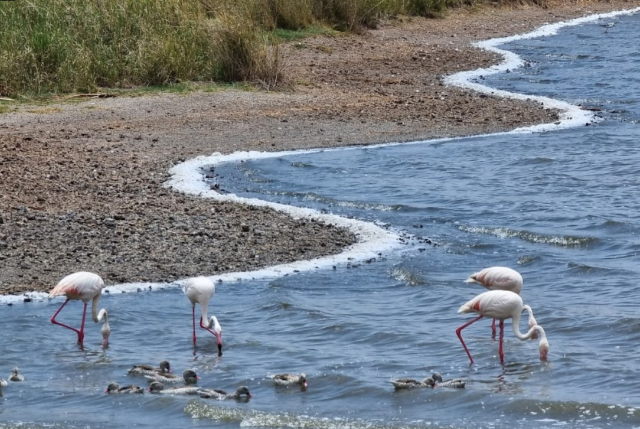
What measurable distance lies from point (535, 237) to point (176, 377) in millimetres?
4977

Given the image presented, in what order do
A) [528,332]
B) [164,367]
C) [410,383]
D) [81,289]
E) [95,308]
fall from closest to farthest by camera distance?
[410,383] → [164,367] → [528,332] → [81,289] → [95,308]

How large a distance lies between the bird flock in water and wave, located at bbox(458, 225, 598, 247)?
102 inches

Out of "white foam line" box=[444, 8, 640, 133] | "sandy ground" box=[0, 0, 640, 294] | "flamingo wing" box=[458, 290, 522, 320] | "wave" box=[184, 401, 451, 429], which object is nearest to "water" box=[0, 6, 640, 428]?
"wave" box=[184, 401, 451, 429]

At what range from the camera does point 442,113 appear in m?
17.4

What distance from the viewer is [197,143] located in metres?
14.9

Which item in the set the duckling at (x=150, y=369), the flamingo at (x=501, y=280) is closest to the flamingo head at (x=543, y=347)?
the flamingo at (x=501, y=280)

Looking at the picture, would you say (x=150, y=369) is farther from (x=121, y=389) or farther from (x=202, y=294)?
(x=202, y=294)

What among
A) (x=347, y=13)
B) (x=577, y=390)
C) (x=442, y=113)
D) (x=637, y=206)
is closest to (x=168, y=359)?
(x=577, y=390)

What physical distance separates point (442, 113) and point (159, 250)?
8.27 meters

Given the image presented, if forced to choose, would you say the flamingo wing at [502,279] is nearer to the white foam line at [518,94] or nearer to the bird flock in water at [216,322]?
the bird flock in water at [216,322]

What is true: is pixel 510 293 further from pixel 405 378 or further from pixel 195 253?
pixel 195 253

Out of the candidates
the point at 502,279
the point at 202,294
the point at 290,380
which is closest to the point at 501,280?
the point at 502,279

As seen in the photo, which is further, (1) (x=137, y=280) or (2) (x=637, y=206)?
(2) (x=637, y=206)

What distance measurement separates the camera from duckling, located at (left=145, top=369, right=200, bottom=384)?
7246 millimetres
